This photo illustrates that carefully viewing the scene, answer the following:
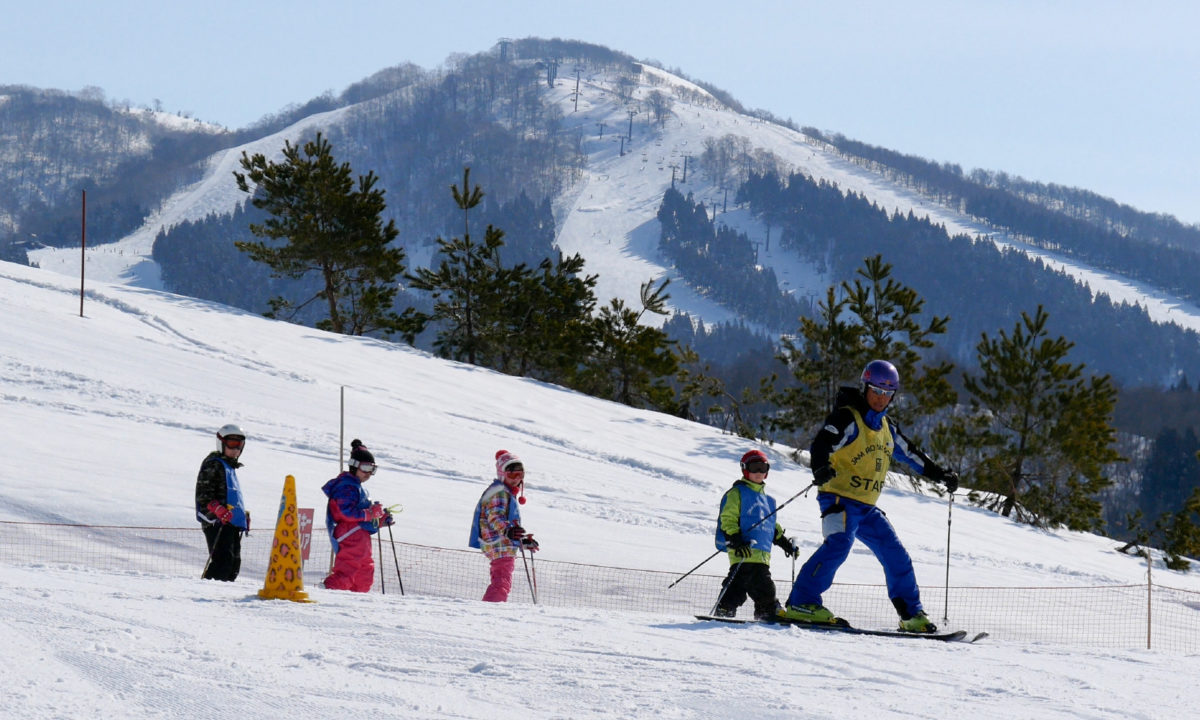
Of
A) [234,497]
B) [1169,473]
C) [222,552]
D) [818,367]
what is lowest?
[1169,473]

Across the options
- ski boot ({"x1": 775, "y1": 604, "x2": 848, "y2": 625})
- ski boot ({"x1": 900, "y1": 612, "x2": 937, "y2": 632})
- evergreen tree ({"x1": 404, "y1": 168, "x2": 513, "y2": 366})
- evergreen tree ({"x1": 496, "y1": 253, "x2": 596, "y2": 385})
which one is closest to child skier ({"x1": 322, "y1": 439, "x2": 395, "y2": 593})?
ski boot ({"x1": 775, "y1": 604, "x2": 848, "y2": 625})

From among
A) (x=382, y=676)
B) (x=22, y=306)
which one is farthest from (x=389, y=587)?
(x=22, y=306)

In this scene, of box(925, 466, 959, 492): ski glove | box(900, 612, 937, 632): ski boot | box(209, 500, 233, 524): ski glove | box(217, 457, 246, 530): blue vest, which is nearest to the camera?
box(900, 612, 937, 632): ski boot

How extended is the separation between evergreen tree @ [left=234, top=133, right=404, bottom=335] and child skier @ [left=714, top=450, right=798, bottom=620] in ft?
98.7

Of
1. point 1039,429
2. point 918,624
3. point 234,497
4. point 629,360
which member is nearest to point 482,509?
point 234,497

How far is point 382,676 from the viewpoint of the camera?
478 centimetres

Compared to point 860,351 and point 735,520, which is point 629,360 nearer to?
point 860,351

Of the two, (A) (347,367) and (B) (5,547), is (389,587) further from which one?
(A) (347,367)

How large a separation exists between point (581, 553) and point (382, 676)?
8.62 m

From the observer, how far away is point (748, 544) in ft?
25.1

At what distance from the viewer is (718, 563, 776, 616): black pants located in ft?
25.2

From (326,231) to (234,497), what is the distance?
1139 inches

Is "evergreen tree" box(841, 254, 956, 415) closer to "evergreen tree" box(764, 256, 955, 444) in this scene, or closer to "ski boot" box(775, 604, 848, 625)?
"evergreen tree" box(764, 256, 955, 444)

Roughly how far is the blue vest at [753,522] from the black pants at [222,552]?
372 cm
